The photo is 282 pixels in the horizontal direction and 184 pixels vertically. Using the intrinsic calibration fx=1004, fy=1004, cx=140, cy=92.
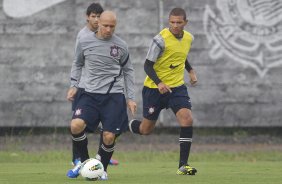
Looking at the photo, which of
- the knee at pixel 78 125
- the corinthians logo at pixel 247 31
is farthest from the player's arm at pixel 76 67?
the corinthians logo at pixel 247 31

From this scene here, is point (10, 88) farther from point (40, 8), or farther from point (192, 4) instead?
point (192, 4)

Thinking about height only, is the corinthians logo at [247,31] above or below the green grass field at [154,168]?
above

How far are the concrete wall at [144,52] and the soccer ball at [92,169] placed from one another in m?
8.29

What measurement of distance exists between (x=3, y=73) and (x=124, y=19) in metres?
2.69

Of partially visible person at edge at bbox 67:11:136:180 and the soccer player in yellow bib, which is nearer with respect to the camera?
partially visible person at edge at bbox 67:11:136:180

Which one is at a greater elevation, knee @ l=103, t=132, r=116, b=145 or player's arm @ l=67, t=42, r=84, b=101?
player's arm @ l=67, t=42, r=84, b=101

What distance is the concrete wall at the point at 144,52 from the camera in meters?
20.4

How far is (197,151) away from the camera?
19.7m

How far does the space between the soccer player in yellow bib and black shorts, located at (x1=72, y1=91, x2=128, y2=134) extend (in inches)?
48.8

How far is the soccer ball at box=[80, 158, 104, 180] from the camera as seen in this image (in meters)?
11.9

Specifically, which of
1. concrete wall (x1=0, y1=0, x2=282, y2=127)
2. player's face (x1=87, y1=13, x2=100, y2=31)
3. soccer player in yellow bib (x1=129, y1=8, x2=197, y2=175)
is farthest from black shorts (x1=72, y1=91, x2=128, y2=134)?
concrete wall (x1=0, y1=0, x2=282, y2=127)

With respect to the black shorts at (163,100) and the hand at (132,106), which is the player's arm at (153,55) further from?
the hand at (132,106)

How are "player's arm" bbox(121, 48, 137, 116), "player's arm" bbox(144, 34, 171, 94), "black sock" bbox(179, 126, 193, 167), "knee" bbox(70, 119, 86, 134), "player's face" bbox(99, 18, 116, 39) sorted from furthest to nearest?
1. "player's arm" bbox(144, 34, 171, 94)
2. "black sock" bbox(179, 126, 193, 167)
3. "player's arm" bbox(121, 48, 137, 116)
4. "knee" bbox(70, 119, 86, 134)
5. "player's face" bbox(99, 18, 116, 39)

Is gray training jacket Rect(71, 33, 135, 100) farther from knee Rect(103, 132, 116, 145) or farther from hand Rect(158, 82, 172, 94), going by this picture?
hand Rect(158, 82, 172, 94)
